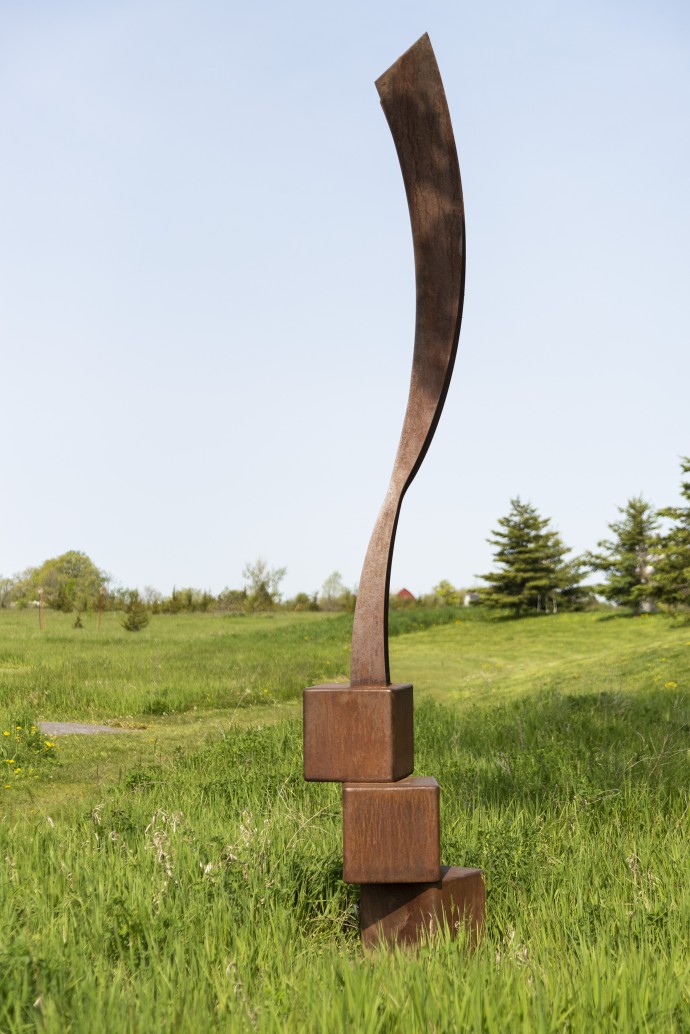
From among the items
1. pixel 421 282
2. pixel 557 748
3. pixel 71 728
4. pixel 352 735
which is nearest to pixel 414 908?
pixel 352 735

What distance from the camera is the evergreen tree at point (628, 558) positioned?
26.3 meters

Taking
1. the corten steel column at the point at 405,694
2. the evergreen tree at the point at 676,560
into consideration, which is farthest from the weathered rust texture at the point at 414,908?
the evergreen tree at the point at 676,560

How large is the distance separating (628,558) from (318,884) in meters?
25.1

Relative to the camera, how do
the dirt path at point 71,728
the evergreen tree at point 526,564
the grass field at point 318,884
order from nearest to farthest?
the grass field at point 318,884 → the dirt path at point 71,728 → the evergreen tree at point 526,564

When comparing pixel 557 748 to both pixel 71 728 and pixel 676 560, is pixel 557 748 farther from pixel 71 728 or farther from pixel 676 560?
pixel 676 560

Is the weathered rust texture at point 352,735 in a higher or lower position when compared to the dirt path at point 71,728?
higher

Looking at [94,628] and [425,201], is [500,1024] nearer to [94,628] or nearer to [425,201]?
[425,201]

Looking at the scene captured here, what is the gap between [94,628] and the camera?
20453 millimetres

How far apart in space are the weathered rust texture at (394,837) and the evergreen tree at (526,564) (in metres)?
23.1

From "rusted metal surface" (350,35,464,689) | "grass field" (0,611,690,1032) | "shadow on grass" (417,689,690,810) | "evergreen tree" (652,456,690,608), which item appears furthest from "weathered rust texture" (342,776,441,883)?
"evergreen tree" (652,456,690,608)

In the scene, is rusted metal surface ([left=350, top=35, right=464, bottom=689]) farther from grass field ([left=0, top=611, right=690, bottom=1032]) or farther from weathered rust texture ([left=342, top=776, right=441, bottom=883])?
grass field ([left=0, top=611, right=690, bottom=1032])

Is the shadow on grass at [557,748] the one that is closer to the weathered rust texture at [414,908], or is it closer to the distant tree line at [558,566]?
the weathered rust texture at [414,908]

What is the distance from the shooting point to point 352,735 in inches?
111

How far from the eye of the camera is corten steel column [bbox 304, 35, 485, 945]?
9.12 ft
